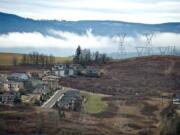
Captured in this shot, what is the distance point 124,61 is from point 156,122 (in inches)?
1224

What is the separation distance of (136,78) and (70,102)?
1912cm

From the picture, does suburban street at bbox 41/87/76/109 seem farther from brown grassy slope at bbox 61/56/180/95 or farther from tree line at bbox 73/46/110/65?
tree line at bbox 73/46/110/65

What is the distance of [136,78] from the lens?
55.6 m

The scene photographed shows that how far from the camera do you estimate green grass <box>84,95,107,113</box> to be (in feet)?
121

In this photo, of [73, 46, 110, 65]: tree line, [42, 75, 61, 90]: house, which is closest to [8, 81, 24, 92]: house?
[42, 75, 61, 90]: house

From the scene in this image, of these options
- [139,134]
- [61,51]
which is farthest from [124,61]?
[61,51]

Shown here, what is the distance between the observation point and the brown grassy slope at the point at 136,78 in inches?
1897

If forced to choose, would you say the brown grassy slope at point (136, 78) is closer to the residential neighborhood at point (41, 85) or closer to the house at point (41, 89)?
the residential neighborhood at point (41, 85)

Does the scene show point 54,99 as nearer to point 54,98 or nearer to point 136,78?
point 54,98

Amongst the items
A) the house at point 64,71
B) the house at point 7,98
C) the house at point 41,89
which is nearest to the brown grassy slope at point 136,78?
the house at point 64,71

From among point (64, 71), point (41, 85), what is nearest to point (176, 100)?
point (41, 85)

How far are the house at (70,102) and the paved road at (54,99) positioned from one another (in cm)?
56

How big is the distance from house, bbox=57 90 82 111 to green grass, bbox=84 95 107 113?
2.13 feet

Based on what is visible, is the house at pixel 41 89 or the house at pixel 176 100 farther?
the house at pixel 41 89
